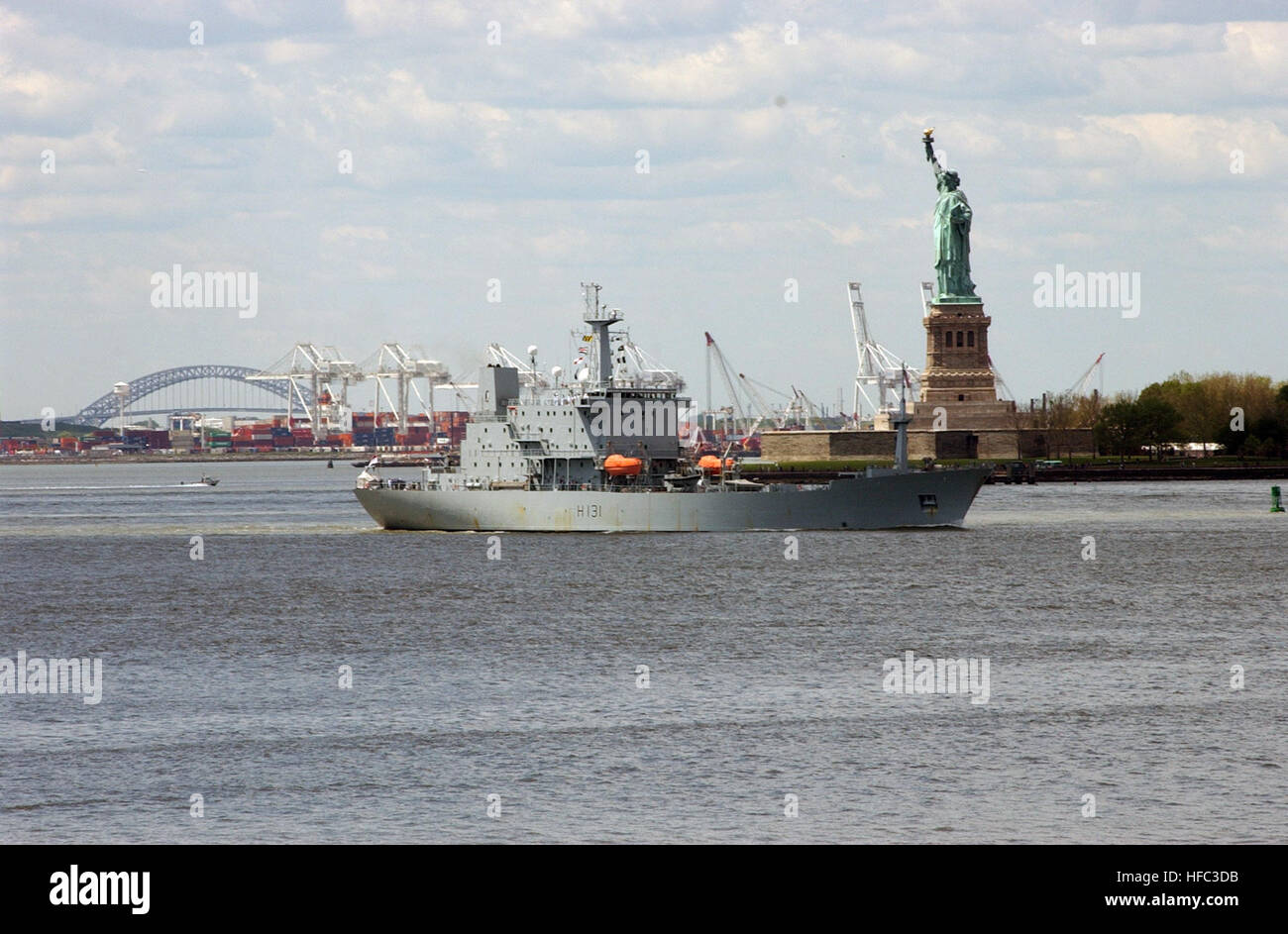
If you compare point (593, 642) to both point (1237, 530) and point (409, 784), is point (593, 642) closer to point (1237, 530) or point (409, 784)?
point (409, 784)

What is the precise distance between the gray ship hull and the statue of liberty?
81770 mm

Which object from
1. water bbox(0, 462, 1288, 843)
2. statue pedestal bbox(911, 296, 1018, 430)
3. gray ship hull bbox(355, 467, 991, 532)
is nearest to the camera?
water bbox(0, 462, 1288, 843)

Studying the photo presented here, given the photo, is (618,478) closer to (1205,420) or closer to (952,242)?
(952,242)

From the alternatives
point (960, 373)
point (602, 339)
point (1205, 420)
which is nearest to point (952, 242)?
point (960, 373)

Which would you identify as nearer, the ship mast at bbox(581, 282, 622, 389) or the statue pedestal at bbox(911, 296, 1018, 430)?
the ship mast at bbox(581, 282, 622, 389)

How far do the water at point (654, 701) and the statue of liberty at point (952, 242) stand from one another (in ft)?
292

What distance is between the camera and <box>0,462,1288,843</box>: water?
879 inches

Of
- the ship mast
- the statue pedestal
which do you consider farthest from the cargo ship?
the statue pedestal

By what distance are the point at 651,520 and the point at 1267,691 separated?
134 ft

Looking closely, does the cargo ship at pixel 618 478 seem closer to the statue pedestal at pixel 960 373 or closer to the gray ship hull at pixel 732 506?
the gray ship hull at pixel 732 506

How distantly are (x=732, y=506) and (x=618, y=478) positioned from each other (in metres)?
5.44

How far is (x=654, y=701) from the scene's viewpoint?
103 feet

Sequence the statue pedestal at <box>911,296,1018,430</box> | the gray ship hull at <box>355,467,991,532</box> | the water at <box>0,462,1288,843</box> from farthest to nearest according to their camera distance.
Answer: the statue pedestal at <box>911,296,1018,430</box>, the gray ship hull at <box>355,467,991,532</box>, the water at <box>0,462,1288,843</box>

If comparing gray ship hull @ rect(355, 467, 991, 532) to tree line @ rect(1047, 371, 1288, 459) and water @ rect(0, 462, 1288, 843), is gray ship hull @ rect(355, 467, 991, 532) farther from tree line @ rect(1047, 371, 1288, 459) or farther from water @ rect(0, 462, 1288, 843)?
tree line @ rect(1047, 371, 1288, 459)
